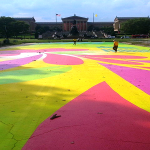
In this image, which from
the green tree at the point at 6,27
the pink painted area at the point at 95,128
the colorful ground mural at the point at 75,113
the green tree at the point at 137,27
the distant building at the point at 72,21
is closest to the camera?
the pink painted area at the point at 95,128

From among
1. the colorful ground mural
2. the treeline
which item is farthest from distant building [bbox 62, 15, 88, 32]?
the colorful ground mural

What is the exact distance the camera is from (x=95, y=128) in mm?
4703

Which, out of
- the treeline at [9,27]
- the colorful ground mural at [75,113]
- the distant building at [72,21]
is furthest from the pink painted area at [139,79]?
the distant building at [72,21]

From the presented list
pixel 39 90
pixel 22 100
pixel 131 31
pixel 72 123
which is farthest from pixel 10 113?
pixel 131 31

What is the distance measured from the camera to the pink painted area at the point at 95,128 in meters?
4.00

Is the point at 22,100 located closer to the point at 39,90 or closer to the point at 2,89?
the point at 39,90

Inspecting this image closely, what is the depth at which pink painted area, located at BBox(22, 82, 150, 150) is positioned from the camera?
400 cm

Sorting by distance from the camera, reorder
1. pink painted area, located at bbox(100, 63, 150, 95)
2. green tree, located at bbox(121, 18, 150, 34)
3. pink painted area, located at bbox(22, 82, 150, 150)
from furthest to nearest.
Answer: green tree, located at bbox(121, 18, 150, 34) < pink painted area, located at bbox(100, 63, 150, 95) < pink painted area, located at bbox(22, 82, 150, 150)

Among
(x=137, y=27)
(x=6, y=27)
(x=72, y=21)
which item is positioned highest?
(x=72, y=21)

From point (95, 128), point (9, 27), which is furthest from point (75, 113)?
point (9, 27)

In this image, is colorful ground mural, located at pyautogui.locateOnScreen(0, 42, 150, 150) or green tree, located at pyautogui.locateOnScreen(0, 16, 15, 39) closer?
colorful ground mural, located at pyautogui.locateOnScreen(0, 42, 150, 150)

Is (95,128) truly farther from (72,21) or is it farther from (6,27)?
(72,21)

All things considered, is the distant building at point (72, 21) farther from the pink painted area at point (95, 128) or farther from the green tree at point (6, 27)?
the pink painted area at point (95, 128)

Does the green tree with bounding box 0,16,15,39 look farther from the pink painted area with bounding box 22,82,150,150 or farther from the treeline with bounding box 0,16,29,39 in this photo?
the pink painted area with bounding box 22,82,150,150
